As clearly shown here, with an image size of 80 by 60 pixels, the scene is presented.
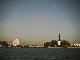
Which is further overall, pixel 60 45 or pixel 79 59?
pixel 60 45

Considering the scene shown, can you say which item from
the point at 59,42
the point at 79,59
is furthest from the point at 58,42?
the point at 79,59

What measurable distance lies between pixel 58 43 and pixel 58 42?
0.92 meters

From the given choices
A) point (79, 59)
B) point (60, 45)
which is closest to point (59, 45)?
point (60, 45)

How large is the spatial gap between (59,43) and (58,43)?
0.52 metres

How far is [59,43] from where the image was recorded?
135500 mm

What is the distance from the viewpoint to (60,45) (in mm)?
134375

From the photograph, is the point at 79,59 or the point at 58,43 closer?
the point at 79,59

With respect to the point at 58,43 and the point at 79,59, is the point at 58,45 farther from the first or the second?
the point at 79,59

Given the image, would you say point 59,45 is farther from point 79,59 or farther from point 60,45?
point 79,59

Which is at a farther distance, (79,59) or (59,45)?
(59,45)

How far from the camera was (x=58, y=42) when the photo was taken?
442 ft

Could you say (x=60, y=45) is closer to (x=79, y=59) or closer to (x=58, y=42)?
(x=58, y=42)

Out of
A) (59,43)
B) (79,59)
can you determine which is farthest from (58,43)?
(79,59)

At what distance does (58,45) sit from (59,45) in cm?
179
